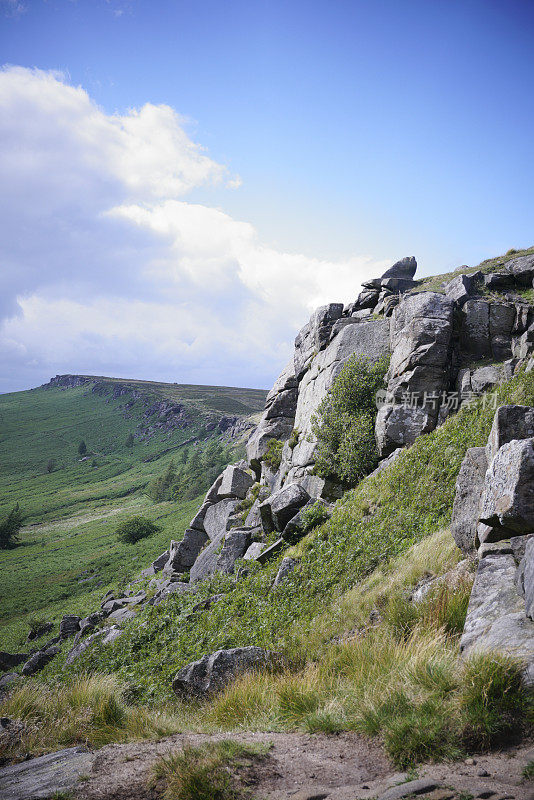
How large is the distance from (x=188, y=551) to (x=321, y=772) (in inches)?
1015

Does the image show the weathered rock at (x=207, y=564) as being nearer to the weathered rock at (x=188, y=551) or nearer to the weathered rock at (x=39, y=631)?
the weathered rock at (x=188, y=551)

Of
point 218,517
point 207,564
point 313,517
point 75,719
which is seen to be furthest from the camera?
point 218,517

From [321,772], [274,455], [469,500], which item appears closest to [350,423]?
[274,455]

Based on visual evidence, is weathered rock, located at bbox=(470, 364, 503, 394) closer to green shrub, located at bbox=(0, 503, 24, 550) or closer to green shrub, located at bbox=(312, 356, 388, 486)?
green shrub, located at bbox=(312, 356, 388, 486)

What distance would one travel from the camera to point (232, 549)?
20.5 m

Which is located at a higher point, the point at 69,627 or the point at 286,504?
the point at 286,504

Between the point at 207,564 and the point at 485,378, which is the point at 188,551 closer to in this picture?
the point at 207,564

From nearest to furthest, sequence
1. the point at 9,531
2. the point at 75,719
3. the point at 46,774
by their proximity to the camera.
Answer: the point at 46,774 → the point at 75,719 → the point at 9,531

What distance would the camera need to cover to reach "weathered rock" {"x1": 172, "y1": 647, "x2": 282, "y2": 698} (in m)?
8.60

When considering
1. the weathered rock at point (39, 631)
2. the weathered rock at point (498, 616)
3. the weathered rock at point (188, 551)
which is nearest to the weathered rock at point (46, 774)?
the weathered rock at point (498, 616)

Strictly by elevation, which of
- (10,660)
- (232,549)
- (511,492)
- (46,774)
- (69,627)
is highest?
(511,492)

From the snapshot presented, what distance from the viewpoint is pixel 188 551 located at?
28859mm

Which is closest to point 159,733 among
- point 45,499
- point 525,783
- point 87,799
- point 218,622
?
point 87,799

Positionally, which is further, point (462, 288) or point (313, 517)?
point (462, 288)
